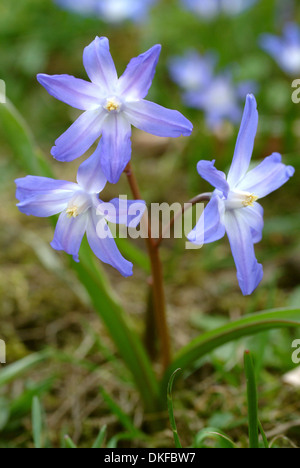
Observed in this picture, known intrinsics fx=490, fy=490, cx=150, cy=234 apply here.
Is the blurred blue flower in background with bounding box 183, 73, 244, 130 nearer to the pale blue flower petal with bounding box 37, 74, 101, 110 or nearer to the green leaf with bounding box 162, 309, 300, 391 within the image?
the green leaf with bounding box 162, 309, 300, 391

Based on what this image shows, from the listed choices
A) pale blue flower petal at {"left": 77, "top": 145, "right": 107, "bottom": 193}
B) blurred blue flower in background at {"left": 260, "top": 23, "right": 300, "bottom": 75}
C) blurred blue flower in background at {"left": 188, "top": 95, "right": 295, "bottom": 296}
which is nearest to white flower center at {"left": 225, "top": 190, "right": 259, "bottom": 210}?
blurred blue flower in background at {"left": 188, "top": 95, "right": 295, "bottom": 296}

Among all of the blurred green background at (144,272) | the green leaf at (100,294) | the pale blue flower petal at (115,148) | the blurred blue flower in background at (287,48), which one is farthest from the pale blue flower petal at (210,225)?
the blurred blue flower in background at (287,48)

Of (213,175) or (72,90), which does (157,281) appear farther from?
(72,90)

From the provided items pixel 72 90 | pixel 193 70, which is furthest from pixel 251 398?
pixel 193 70

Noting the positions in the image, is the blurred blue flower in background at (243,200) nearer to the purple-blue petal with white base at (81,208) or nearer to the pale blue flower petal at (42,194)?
the purple-blue petal with white base at (81,208)

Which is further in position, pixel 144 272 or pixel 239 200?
pixel 144 272

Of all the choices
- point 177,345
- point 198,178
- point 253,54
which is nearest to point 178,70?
point 253,54
